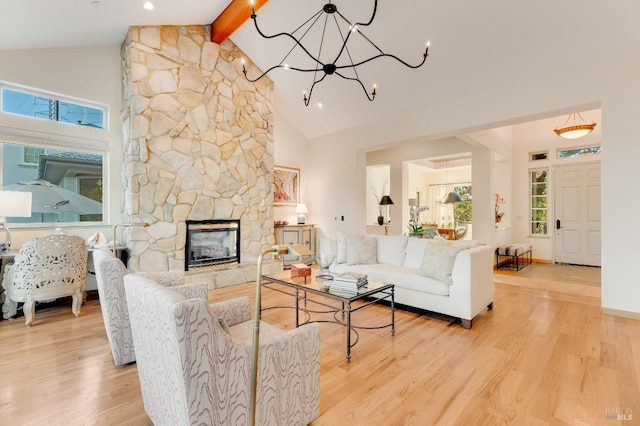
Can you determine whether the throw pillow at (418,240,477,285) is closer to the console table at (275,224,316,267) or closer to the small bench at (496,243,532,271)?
the console table at (275,224,316,267)

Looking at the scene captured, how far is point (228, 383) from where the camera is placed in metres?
1.36

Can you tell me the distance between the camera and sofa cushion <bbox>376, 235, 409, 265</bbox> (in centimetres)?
432

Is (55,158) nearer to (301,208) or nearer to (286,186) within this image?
(286,186)

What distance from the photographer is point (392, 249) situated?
14.4 feet

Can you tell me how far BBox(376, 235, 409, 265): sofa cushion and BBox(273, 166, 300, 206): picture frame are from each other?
9.72ft

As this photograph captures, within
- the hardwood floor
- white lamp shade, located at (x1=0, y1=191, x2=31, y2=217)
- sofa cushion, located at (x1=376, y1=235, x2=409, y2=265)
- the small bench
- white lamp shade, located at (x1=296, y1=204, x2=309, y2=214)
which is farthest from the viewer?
white lamp shade, located at (x1=296, y1=204, x2=309, y2=214)

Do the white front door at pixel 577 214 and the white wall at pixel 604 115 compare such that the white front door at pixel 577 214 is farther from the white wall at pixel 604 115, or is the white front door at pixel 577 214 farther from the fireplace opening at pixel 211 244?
the fireplace opening at pixel 211 244

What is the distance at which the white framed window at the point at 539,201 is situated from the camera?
7477 mm

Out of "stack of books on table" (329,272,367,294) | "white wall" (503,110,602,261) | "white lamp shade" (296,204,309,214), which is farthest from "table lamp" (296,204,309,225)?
"white wall" (503,110,602,261)

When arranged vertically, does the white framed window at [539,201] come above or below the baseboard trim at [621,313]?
above

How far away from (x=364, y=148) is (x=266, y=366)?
5.17 metres

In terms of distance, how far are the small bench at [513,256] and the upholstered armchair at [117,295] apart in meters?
6.26

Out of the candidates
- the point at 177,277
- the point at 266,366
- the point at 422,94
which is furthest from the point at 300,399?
the point at 422,94

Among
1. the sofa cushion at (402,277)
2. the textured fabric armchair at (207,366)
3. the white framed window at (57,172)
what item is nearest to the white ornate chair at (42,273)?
the white framed window at (57,172)
